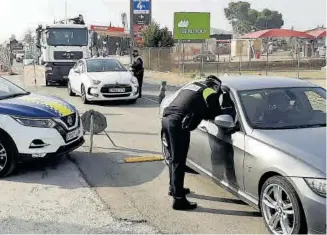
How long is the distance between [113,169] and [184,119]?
2184 mm

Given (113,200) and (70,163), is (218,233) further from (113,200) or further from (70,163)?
(70,163)

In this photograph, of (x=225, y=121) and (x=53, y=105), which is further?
(x=53, y=105)

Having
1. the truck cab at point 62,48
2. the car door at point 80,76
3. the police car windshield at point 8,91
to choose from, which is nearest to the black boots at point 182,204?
the police car windshield at point 8,91

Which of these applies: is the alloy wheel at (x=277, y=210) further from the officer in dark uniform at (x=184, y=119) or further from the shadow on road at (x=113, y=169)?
the shadow on road at (x=113, y=169)

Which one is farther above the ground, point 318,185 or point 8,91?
point 8,91

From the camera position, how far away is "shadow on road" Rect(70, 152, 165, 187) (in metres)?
6.20

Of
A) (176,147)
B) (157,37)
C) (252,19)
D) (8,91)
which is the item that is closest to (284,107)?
(176,147)

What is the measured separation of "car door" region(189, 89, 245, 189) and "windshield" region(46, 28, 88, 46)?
16.3 meters

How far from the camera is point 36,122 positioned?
6.47 metres

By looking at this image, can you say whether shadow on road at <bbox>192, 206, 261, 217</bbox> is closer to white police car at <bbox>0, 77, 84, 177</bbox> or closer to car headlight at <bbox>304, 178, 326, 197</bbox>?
car headlight at <bbox>304, 178, 326, 197</bbox>

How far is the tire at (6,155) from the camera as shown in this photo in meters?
6.34

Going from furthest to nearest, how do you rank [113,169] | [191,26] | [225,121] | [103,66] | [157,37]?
1. [157,37]
2. [191,26]
3. [103,66]
4. [113,169]
5. [225,121]

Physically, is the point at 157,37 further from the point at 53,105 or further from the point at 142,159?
the point at 53,105

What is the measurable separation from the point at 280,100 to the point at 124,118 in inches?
278
